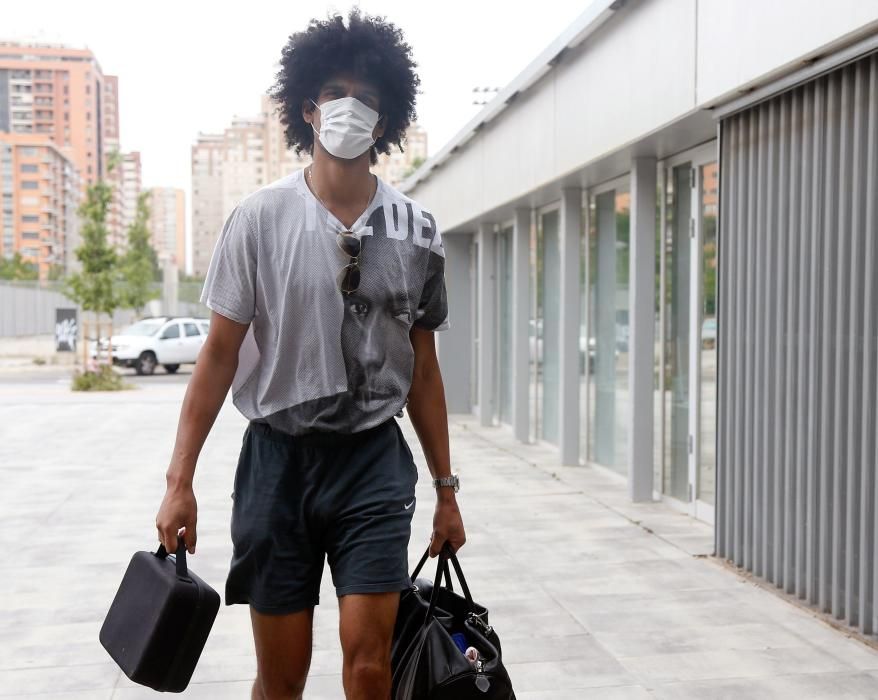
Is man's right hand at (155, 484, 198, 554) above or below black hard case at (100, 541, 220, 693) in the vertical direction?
above

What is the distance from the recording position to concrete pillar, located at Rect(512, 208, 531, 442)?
1285cm

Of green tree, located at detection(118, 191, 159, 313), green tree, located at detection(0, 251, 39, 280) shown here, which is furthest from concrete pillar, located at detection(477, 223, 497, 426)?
green tree, located at detection(0, 251, 39, 280)

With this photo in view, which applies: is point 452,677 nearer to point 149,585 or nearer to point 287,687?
point 287,687

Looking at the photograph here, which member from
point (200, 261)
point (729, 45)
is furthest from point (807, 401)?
point (200, 261)

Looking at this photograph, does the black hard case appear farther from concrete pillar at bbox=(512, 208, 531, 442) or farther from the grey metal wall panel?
concrete pillar at bbox=(512, 208, 531, 442)

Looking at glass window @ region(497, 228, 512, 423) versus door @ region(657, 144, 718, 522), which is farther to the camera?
glass window @ region(497, 228, 512, 423)

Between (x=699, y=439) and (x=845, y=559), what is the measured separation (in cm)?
280

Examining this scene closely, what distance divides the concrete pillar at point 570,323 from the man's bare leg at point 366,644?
827 centimetres

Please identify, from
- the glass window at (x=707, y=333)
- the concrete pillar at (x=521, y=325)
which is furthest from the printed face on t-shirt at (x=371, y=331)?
the concrete pillar at (x=521, y=325)

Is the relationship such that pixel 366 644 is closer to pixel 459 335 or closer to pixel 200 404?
pixel 200 404

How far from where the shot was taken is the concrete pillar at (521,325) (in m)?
12.9

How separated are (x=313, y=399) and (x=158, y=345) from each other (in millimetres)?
27027

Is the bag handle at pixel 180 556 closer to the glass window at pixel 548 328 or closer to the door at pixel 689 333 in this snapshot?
the door at pixel 689 333

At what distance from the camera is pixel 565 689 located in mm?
4262
